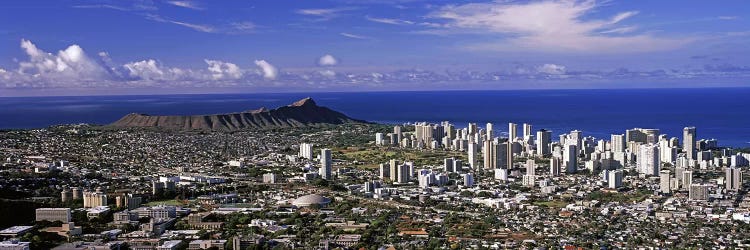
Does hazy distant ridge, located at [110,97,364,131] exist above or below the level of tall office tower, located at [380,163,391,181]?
above

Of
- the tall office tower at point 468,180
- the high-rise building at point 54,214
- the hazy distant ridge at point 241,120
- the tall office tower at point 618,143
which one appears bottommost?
the tall office tower at point 468,180

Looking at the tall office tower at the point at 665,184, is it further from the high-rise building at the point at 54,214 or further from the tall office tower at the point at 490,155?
the high-rise building at the point at 54,214

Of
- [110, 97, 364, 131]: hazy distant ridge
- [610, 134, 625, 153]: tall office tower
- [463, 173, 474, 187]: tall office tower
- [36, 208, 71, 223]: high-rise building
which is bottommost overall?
[463, 173, 474, 187]: tall office tower

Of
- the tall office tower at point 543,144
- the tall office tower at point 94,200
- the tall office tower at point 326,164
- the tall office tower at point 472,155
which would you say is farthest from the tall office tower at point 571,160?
the tall office tower at point 94,200

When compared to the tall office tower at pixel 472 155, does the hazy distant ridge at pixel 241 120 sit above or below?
above

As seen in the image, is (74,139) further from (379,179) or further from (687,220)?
(687,220)

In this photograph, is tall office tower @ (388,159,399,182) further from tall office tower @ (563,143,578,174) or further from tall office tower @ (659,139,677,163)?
tall office tower @ (659,139,677,163)

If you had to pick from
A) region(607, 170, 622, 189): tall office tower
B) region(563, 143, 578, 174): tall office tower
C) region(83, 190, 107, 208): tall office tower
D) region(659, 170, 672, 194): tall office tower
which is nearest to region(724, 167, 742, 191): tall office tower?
region(659, 170, 672, 194): tall office tower

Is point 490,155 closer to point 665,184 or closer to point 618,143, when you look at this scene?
point 618,143
